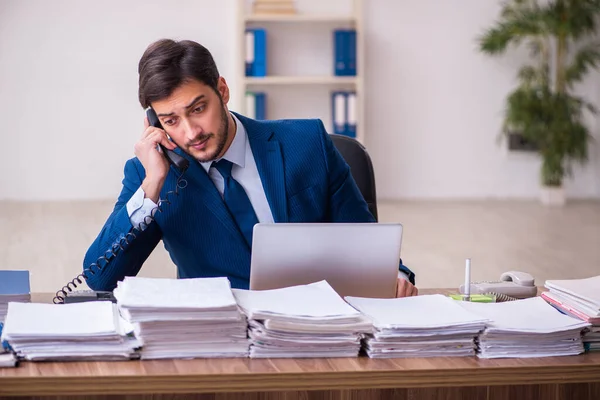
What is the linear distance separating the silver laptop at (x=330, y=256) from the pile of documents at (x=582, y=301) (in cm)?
31

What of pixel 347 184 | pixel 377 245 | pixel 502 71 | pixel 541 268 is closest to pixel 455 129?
pixel 502 71

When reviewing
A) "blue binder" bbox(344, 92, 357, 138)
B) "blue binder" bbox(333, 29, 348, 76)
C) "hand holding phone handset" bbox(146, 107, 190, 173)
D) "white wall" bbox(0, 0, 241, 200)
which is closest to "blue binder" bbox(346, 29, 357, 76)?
"blue binder" bbox(333, 29, 348, 76)

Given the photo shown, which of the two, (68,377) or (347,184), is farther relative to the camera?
(347,184)

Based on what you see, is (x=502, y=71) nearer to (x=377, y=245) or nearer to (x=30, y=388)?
(x=377, y=245)

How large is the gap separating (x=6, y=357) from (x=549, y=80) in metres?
6.70

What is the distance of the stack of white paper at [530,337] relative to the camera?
1509 millimetres

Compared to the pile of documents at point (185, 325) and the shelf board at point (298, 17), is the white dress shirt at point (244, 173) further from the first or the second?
the shelf board at point (298, 17)

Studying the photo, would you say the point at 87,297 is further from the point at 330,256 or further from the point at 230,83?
the point at 230,83

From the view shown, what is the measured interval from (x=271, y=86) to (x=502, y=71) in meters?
1.93

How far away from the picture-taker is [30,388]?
1350 millimetres

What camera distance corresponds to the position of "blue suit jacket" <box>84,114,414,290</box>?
2.08 metres

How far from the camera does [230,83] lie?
292 inches

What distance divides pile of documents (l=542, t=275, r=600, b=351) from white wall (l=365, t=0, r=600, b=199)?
5783 mm

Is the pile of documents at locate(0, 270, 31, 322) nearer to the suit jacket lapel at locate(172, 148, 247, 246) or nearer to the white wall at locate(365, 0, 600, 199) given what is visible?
the suit jacket lapel at locate(172, 148, 247, 246)
